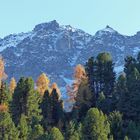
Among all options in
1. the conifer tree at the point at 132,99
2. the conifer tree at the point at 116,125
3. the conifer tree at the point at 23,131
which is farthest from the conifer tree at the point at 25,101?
the conifer tree at the point at 132,99

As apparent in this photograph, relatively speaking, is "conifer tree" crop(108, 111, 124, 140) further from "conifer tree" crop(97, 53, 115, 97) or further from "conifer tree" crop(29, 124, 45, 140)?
"conifer tree" crop(97, 53, 115, 97)

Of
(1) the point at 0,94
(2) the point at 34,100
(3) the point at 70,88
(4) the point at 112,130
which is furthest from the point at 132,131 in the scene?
(3) the point at 70,88

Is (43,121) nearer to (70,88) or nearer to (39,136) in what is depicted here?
(39,136)

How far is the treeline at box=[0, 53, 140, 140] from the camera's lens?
90.1 metres

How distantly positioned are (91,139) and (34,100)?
21.9m

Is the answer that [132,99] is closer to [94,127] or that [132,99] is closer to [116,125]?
[116,125]

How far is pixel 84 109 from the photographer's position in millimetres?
114688

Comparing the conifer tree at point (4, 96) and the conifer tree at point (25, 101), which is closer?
the conifer tree at point (25, 101)

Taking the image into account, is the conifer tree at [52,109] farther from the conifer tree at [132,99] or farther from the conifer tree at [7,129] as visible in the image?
the conifer tree at [7,129]

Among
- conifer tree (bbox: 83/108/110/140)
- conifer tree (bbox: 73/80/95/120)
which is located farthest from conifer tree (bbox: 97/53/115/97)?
conifer tree (bbox: 83/108/110/140)

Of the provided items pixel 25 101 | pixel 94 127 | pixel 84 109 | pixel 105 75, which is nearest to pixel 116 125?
→ pixel 94 127

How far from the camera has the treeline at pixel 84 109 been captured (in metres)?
90.1

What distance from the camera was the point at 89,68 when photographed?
122 metres

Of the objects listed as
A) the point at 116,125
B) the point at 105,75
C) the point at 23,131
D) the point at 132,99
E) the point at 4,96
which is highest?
the point at 105,75
